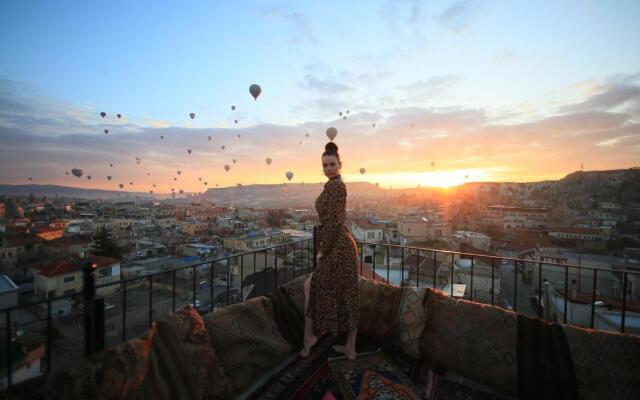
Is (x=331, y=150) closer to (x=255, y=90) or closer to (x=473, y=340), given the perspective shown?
(x=473, y=340)

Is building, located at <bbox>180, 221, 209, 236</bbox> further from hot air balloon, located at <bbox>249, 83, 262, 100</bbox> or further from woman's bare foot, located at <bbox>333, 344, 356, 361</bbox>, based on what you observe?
woman's bare foot, located at <bbox>333, 344, 356, 361</bbox>

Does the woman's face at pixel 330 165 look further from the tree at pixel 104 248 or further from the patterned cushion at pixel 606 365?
the tree at pixel 104 248

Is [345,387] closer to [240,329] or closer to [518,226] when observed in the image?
[240,329]

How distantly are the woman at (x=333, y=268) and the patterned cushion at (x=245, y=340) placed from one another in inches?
15.5

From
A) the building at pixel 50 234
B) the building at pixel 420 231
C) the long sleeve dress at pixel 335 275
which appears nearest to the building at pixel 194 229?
the building at pixel 50 234

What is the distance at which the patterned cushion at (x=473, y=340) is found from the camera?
2.35 metres

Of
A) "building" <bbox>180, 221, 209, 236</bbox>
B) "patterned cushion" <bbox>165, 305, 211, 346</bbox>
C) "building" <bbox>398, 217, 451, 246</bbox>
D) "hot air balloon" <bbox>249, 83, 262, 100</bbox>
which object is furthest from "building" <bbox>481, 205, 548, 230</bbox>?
"patterned cushion" <bbox>165, 305, 211, 346</bbox>

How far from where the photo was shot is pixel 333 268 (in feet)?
8.48

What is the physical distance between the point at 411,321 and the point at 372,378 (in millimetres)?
668

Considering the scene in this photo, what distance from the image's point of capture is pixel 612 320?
5402mm

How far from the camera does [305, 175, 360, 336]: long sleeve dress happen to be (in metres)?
2.51

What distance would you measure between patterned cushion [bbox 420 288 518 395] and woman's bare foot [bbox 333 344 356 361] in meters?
0.66

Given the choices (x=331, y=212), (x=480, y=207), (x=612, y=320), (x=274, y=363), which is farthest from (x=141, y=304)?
(x=480, y=207)

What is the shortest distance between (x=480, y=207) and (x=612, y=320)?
40.9m
